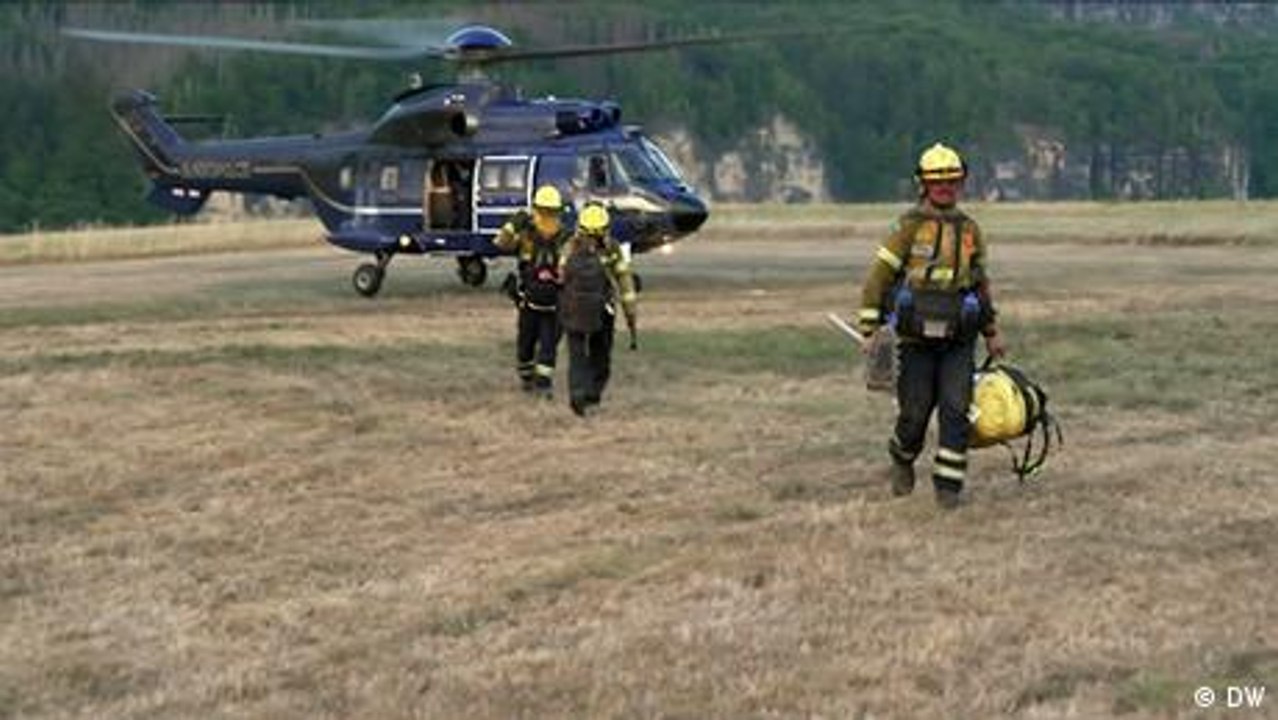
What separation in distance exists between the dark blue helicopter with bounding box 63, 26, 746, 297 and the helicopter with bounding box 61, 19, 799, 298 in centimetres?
2

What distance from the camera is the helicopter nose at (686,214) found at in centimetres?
2288

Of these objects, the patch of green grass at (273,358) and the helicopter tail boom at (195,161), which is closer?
the patch of green grass at (273,358)

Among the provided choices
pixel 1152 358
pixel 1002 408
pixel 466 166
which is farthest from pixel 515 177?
pixel 1002 408

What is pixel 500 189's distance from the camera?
77.0ft

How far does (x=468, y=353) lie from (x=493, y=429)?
4791 millimetres

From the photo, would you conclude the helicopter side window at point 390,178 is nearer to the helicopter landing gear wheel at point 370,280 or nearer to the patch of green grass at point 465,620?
the helicopter landing gear wheel at point 370,280

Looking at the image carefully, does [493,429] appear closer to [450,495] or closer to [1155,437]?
[450,495]

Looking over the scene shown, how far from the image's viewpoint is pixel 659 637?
716 cm

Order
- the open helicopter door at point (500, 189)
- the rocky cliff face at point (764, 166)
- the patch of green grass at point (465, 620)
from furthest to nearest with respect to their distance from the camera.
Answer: the rocky cliff face at point (764, 166)
the open helicopter door at point (500, 189)
the patch of green grass at point (465, 620)

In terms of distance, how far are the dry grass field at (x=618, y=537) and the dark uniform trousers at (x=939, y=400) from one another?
0.30m

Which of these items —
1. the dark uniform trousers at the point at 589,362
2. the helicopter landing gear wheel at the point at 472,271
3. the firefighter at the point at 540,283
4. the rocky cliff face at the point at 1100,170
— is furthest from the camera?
the rocky cliff face at the point at 1100,170

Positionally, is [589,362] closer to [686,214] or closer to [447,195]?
[686,214]

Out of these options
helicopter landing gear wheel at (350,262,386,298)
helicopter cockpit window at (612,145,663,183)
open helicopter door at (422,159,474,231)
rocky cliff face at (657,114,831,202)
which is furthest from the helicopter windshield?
rocky cliff face at (657,114,831,202)

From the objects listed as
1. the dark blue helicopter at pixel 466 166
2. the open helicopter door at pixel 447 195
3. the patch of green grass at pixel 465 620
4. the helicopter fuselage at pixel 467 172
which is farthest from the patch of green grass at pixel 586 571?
the open helicopter door at pixel 447 195
